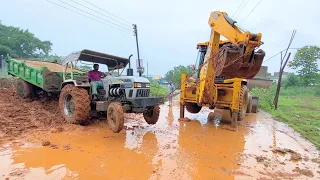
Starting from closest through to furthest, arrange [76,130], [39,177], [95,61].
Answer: [39,177] < [76,130] < [95,61]

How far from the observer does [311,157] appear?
5555 mm

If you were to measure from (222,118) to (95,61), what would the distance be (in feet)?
18.3

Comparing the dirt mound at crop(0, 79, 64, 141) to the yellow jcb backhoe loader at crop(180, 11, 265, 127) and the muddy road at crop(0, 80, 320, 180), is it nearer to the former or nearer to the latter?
the muddy road at crop(0, 80, 320, 180)

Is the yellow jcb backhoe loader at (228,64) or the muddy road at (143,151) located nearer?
the muddy road at (143,151)

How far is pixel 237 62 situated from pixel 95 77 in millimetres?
4315

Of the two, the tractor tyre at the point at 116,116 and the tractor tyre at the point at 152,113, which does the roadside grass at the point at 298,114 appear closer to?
the tractor tyre at the point at 152,113

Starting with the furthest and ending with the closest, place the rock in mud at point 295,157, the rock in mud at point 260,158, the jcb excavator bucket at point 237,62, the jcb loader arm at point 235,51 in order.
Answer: the jcb excavator bucket at point 237,62
the jcb loader arm at point 235,51
the rock in mud at point 295,157
the rock in mud at point 260,158

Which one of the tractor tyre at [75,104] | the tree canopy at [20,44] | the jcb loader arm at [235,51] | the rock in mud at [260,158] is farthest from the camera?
the tree canopy at [20,44]

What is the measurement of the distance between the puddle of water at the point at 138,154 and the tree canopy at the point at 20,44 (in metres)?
27.9

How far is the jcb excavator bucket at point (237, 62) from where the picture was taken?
23.9 ft

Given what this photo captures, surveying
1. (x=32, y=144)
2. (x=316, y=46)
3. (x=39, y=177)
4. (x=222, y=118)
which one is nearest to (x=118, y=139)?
(x=32, y=144)

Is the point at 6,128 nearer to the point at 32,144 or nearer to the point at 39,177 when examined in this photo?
the point at 32,144

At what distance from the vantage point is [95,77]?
7.50m

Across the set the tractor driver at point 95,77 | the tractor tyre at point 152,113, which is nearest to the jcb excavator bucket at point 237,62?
the tractor tyre at point 152,113
